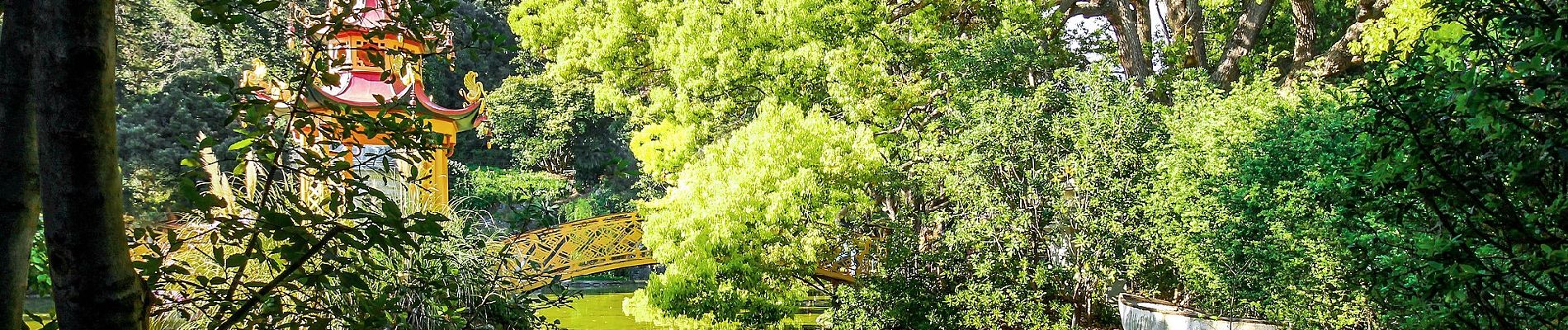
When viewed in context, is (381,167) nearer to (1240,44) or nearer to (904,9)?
(904,9)

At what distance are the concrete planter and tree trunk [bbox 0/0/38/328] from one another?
7909 mm

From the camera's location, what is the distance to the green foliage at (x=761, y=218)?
9836 millimetres

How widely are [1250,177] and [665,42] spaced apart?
24.5 ft

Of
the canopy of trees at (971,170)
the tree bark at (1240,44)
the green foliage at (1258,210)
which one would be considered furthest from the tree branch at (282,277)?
the tree bark at (1240,44)

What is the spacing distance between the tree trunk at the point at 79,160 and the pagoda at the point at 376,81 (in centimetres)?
42

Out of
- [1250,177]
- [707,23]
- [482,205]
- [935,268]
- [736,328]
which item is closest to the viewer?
[1250,177]

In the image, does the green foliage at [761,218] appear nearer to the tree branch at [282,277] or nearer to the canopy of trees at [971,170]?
the canopy of trees at [971,170]

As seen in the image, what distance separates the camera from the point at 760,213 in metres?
9.96

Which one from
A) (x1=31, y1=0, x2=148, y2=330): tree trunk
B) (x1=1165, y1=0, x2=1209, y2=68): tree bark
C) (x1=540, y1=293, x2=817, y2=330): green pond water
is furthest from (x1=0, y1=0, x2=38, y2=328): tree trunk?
(x1=1165, y1=0, x2=1209, y2=68): tree bark

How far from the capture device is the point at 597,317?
17.5m

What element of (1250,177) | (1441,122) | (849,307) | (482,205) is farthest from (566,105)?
(1441,122)

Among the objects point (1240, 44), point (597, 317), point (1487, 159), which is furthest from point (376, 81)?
point (1487, 159)

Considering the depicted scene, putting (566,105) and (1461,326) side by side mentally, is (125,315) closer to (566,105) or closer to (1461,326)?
(1461,326)

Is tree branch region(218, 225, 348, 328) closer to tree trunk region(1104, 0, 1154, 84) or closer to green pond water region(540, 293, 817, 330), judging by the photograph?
tree trunk region(1104, 0, 1154, 84)
